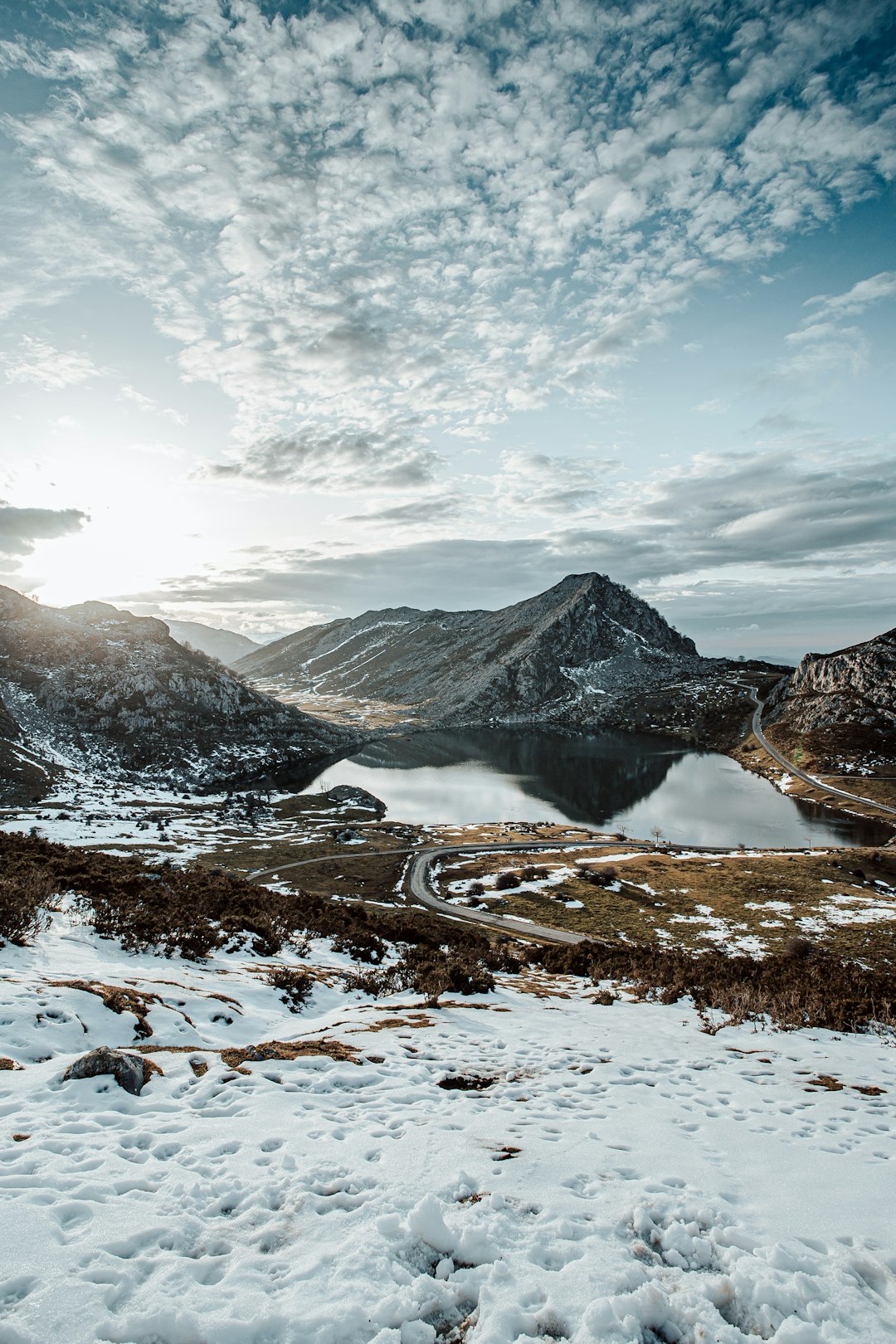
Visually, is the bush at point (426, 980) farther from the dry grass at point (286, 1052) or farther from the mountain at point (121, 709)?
the mountain at point (121, 709)

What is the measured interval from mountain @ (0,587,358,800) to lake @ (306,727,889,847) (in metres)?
25.5

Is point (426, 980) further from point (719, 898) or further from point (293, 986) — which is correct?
point (719, 898)

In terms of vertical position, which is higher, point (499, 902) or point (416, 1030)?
point (416, 1030)

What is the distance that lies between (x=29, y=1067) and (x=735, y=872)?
8595 cm

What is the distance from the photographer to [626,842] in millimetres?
100812

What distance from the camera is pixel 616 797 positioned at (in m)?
147

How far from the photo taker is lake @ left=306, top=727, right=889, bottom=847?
373 ft

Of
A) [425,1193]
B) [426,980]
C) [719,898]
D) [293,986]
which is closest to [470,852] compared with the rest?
[719,898]

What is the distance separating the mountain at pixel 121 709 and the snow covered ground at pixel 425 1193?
12286 cm

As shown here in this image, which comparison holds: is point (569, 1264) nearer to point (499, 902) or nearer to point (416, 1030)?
point (416, 1030)

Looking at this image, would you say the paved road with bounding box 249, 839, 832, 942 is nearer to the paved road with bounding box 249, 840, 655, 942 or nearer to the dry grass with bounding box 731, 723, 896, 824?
the paved road with bounding box 249, 840, 655, 942

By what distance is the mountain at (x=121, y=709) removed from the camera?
132000 mm

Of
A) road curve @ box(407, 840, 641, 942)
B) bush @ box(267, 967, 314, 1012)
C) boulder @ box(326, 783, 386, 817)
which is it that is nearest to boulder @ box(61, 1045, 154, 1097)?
bush @ box(267, 967, 314, 1012)

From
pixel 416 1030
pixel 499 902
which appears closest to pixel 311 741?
pixel 499 902
